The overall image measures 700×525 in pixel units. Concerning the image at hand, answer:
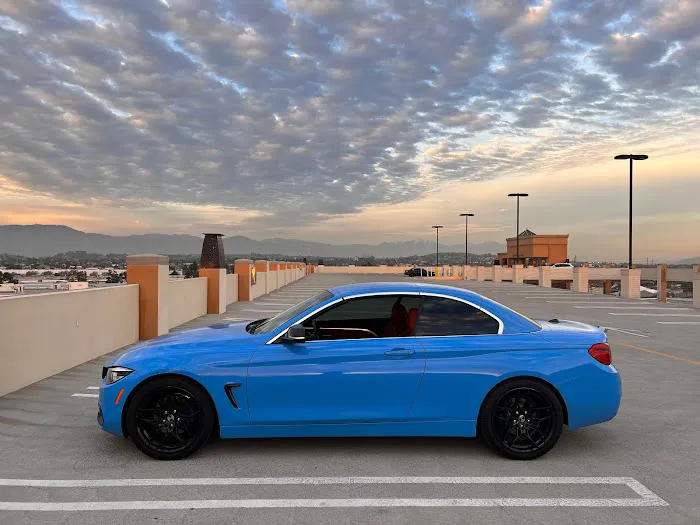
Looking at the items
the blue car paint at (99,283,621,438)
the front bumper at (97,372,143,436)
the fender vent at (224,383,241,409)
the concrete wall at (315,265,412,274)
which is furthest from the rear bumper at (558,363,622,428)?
the concrete wall at (315,265,412,274)

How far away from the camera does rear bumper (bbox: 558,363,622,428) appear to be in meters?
5.07

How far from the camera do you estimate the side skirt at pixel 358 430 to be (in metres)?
4.89

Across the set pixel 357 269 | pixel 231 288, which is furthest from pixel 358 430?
pixel 357 269

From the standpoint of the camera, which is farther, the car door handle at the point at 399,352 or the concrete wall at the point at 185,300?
the concrete wall at the point at 185,300

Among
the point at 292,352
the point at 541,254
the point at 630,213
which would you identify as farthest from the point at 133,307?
the point at 541,254

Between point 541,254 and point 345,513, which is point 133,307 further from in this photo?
point 541,254

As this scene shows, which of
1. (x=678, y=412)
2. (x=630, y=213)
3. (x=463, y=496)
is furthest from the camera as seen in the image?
(x=630, y=213)

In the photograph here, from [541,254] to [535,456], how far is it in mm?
103169

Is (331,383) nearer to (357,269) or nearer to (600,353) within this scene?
(600,353)

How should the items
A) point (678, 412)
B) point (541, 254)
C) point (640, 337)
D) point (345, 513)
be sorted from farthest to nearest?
1. point (541, 254)
2. point (640, 337)
3. point (678, 412)
4. point (345, 513)

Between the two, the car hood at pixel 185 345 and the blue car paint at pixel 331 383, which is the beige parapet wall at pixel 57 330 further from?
the blue car paint at pixel 331 383

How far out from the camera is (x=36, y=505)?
4020 millimetres

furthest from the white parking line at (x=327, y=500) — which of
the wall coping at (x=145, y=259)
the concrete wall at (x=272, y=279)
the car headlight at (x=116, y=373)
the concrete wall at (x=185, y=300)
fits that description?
the concrete wall at (x=272, y=279)

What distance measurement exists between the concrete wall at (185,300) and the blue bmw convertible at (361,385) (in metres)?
8.85
